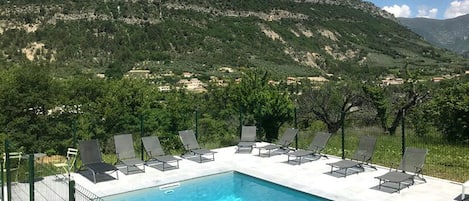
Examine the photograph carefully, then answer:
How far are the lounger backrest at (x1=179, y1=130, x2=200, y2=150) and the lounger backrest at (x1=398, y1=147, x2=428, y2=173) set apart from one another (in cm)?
562

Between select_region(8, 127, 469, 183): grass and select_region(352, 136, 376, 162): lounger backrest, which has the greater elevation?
select_region(352, 136, 376, 162): lounger backrest

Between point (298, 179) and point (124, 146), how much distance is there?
4568 mm

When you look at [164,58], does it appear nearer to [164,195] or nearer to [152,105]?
[152,105]

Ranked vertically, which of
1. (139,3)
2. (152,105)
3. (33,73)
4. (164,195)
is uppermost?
(139,3)

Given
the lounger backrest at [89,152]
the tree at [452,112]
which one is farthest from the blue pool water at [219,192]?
the tree at [452,112]

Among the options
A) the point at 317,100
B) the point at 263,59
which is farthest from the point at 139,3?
the point at 317,100

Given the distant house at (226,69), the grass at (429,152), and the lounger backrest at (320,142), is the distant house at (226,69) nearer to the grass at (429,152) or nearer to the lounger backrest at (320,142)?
the grass at (429,152)

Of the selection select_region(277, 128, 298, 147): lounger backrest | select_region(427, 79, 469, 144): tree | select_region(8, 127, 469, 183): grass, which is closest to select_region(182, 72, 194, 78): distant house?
select_region(8, 127, 469, 183): grass

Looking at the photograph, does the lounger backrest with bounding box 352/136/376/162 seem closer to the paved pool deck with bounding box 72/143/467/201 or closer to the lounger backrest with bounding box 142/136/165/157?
the paved pool deck with bounding box 72/143/467/201

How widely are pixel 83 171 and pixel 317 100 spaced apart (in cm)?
1173

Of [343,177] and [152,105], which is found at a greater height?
[152,105]

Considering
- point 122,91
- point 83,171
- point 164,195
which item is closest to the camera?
point 164,195

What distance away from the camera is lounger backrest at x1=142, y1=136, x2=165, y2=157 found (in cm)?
1159

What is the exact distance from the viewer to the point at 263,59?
56.9 meters
